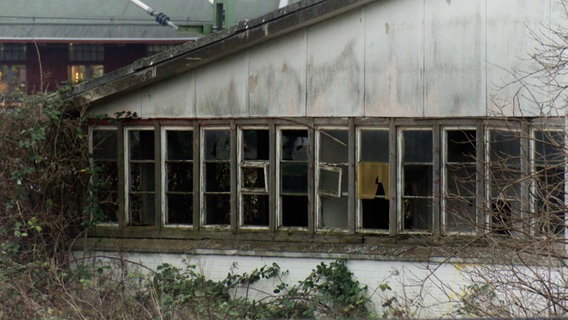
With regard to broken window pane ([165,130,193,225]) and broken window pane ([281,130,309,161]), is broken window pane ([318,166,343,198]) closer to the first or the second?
broken window pane ([281,130,309,161])

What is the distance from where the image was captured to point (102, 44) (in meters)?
26.4

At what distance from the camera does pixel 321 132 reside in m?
13.8

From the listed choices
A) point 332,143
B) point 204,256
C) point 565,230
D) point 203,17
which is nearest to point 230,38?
point 332,143

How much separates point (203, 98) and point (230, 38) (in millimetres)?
956

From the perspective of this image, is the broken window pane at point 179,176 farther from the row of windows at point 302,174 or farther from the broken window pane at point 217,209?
the broken window pane at point 217,209

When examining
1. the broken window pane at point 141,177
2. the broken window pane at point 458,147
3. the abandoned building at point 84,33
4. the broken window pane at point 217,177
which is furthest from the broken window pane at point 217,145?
the abandoned building at point 84,33

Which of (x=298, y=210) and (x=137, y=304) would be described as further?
(x=298, y=210)

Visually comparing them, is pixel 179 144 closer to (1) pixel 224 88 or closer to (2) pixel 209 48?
(1) pixel 224 88

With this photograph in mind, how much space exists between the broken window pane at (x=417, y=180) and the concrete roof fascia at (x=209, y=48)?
5.98 ft

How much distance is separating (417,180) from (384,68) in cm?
146

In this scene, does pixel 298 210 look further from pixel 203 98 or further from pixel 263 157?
pixel 203 98

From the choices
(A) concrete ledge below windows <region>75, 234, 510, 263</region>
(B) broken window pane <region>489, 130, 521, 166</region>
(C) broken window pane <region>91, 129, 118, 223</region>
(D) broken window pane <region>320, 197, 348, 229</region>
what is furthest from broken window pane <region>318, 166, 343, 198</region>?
(C) broken window pane <region>91, 129, 118, 223</region>

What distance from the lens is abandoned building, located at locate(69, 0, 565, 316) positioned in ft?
42.5

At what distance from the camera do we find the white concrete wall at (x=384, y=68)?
1286 cm
